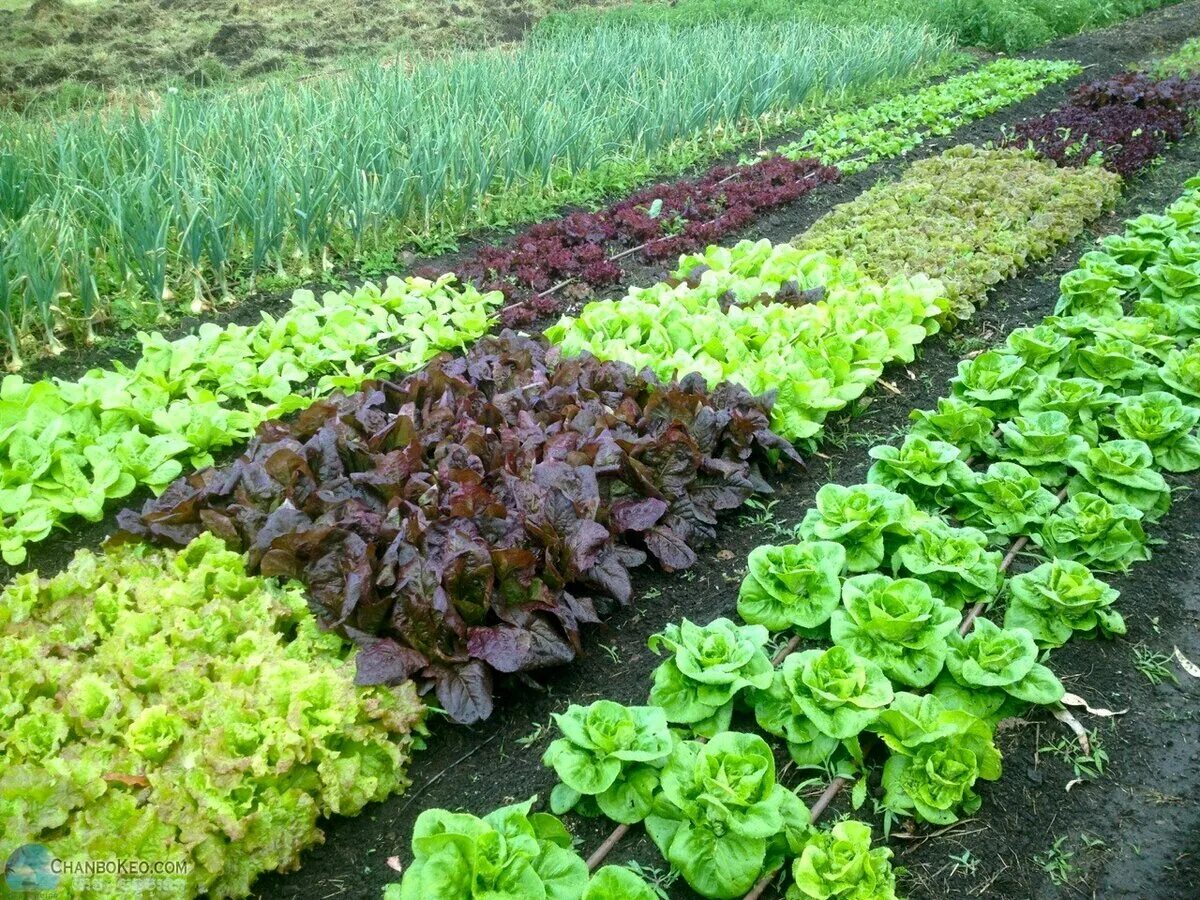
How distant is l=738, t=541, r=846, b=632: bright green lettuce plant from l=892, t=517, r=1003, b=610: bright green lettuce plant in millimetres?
287

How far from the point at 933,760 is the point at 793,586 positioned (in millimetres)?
662

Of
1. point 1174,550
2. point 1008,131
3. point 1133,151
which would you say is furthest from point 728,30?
point 1174,550

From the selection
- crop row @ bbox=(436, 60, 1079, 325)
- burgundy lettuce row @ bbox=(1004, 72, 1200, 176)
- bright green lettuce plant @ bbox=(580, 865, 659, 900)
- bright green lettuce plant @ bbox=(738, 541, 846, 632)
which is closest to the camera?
bright green lettuce plant @ bbox=(580, 865, 659, 900)

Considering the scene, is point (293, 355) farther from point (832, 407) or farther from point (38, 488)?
point (832, 407)

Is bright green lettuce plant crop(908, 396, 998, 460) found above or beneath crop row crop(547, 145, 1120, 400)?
beneath

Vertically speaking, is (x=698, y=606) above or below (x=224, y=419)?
below

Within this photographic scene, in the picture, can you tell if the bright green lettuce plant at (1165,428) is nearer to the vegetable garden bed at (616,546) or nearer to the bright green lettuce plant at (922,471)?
the vegetable garden bed at (616,546)

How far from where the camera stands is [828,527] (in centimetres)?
290

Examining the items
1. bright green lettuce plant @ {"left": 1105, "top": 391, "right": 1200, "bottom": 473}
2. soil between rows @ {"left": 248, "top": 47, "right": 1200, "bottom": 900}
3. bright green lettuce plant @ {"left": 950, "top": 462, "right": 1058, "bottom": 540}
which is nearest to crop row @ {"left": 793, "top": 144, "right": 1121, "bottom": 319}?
bright green lettuce plant @ {"left": 1105, "top": 391, "right": 1200, "bottom": 473}

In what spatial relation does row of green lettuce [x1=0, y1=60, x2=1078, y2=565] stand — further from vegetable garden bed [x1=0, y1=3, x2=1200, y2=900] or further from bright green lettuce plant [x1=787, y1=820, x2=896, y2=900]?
bright green lettuce plant [x1=787, y1=820, x2=896, y2=900]

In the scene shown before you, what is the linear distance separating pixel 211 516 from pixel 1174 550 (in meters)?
3.42

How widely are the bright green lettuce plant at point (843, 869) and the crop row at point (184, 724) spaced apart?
1069mm

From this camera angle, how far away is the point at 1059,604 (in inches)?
107

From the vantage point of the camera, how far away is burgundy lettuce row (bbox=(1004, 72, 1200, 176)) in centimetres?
720
